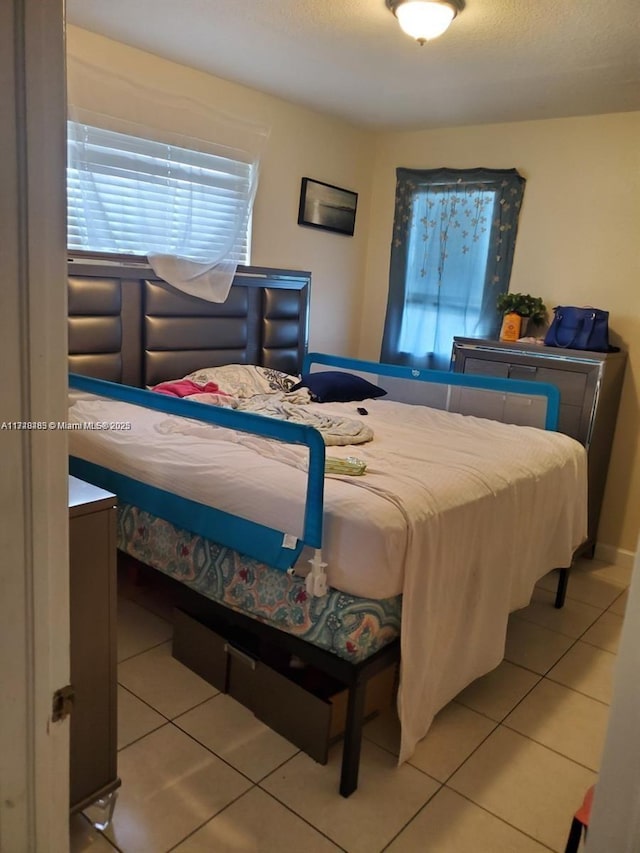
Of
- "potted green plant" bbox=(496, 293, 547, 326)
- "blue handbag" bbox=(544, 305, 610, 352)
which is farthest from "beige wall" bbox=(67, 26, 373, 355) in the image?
"blue handbag" bbox=(544, 305, 610, 352)

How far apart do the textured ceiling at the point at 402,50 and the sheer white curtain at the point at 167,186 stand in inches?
10.4

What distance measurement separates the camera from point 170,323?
3.28m

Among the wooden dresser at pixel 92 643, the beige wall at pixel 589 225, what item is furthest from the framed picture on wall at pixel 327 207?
the wooden dresser at pixel 92 643

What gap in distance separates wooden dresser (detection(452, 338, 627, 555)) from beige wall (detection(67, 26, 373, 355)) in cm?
104

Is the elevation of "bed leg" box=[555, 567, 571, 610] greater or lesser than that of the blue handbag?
lesser

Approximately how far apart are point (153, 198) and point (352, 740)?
8.64 feet

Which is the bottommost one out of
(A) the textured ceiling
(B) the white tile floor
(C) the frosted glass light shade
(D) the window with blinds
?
(B) the white tile floor

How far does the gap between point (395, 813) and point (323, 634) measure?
1.63ft

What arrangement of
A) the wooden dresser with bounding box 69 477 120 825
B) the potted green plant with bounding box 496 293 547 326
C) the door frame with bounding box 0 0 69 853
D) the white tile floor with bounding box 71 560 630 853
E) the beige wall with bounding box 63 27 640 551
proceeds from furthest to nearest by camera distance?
1. the potted green plant with bounding box 496 293 547 326
2. the beige wall with bounding box 63 27 640 551
3. the white tile floor with bounding box 71 560 630 853
4. the wooden dresser with bounding box 69 477 120 825
5. the door frame with bounding box 0 0 69 853

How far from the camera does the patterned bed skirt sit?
167 centimetres

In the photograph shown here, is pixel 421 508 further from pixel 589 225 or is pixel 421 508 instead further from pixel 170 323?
pixel 589 225

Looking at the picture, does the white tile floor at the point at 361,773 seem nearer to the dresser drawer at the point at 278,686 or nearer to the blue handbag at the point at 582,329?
the dresser drawer at the point at 278,686

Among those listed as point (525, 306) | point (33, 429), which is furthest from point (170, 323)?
point (33, 429)

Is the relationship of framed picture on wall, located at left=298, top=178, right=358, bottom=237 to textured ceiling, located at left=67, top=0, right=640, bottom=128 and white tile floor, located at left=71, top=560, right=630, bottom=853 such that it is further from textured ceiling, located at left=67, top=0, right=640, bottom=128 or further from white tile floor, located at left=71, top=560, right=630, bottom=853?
white tile floor, located at left=71, top=560, right=630, bottom=853
